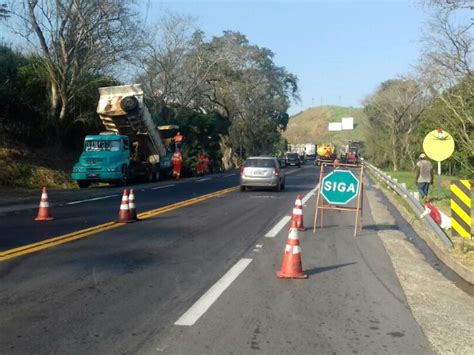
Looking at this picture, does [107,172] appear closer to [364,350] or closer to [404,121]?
[364,350]

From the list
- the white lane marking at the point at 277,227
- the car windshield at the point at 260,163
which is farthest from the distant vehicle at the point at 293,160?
the white lane marking at the point at 277,227

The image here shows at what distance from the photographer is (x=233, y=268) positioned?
921cm

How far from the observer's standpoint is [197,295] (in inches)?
295

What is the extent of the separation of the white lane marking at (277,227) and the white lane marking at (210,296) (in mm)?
3220

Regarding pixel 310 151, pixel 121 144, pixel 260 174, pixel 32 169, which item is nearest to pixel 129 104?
pixel 121 144

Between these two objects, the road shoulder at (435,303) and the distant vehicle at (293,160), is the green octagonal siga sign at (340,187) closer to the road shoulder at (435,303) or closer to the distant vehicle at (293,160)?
the road shoulder at (435,303)

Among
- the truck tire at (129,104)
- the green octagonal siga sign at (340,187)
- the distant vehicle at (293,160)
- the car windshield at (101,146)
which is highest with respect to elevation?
the truck tire at (129,104)

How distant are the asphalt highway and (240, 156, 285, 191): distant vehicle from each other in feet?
39.0

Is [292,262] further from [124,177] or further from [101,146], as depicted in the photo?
[101,146]

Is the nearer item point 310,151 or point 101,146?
point 101,146

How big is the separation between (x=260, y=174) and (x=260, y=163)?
0.58 metres

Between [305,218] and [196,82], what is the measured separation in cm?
3547

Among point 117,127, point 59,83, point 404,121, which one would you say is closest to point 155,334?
point 117,127

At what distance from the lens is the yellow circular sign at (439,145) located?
17.3 meters
